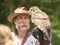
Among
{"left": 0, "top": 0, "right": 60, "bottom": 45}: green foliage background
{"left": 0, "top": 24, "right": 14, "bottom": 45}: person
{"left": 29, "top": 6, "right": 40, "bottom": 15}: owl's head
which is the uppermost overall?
{"left": 29, "top": 6, "right": 40, "bottom": 15}: owl's head

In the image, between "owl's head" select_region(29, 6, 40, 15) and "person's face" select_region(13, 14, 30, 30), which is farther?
"person's face" select_region(13, 14, 30, 30)

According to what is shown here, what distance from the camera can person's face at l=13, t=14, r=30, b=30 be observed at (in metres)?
3.06

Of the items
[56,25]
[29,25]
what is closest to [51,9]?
[56,25]

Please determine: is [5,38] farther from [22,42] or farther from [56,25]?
[56,25]

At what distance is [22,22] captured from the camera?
308 centimetres

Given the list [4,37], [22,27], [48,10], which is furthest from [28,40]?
[48,10]

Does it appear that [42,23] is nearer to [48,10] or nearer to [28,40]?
[28,40]

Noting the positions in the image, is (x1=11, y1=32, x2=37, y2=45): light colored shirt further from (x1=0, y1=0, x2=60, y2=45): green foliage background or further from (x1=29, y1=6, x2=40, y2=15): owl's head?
(x1=0, y1=0, x2=60, y2=45): green foliage background

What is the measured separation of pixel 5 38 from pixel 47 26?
34cm

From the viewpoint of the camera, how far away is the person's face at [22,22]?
306 centimetres

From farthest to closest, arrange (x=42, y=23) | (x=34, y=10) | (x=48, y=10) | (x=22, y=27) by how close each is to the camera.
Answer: (x=48, y=10)
(x=22, y=27)
(x=34, y=10)
(x=42, y=23)

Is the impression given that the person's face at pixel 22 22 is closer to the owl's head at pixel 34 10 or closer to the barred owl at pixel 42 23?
the owl's head at pixel 34 10

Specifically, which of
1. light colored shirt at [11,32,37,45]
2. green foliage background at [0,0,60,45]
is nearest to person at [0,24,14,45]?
light colored shirt at [11,32,37,45]

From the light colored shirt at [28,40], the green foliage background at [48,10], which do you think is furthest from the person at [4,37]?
the green foliage background at [48,10]
